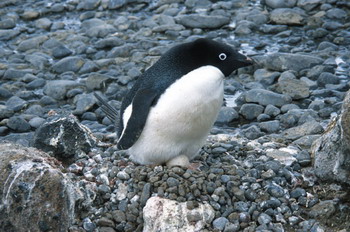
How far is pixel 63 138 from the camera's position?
489 cm

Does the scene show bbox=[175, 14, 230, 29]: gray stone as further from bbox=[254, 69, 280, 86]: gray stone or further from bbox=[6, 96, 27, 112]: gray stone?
bbox=[6, 96, 27, 112]: gray stone

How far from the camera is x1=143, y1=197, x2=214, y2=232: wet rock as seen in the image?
3.87 metres

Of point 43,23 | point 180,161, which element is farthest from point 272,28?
point 180,161

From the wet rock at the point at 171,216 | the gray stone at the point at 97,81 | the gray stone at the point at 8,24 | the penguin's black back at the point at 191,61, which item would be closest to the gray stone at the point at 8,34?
the gray stone at the point at 8,24

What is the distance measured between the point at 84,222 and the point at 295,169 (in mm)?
1518

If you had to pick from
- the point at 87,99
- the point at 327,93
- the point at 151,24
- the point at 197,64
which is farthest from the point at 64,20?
the point at 197,64

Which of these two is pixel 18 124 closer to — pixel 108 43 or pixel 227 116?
pixel 227 116

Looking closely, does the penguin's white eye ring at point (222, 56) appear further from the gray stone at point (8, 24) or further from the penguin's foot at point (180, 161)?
the gray stone at point (8, 24)

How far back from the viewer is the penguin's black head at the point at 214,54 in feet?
13.7

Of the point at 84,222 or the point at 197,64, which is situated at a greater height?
the point at 197,64

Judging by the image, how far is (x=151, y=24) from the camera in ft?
28.7

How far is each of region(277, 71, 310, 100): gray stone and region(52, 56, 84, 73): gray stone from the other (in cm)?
246

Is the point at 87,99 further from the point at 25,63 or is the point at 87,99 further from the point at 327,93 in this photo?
the point at 327,93

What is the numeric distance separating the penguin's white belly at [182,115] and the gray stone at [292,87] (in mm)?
2452
